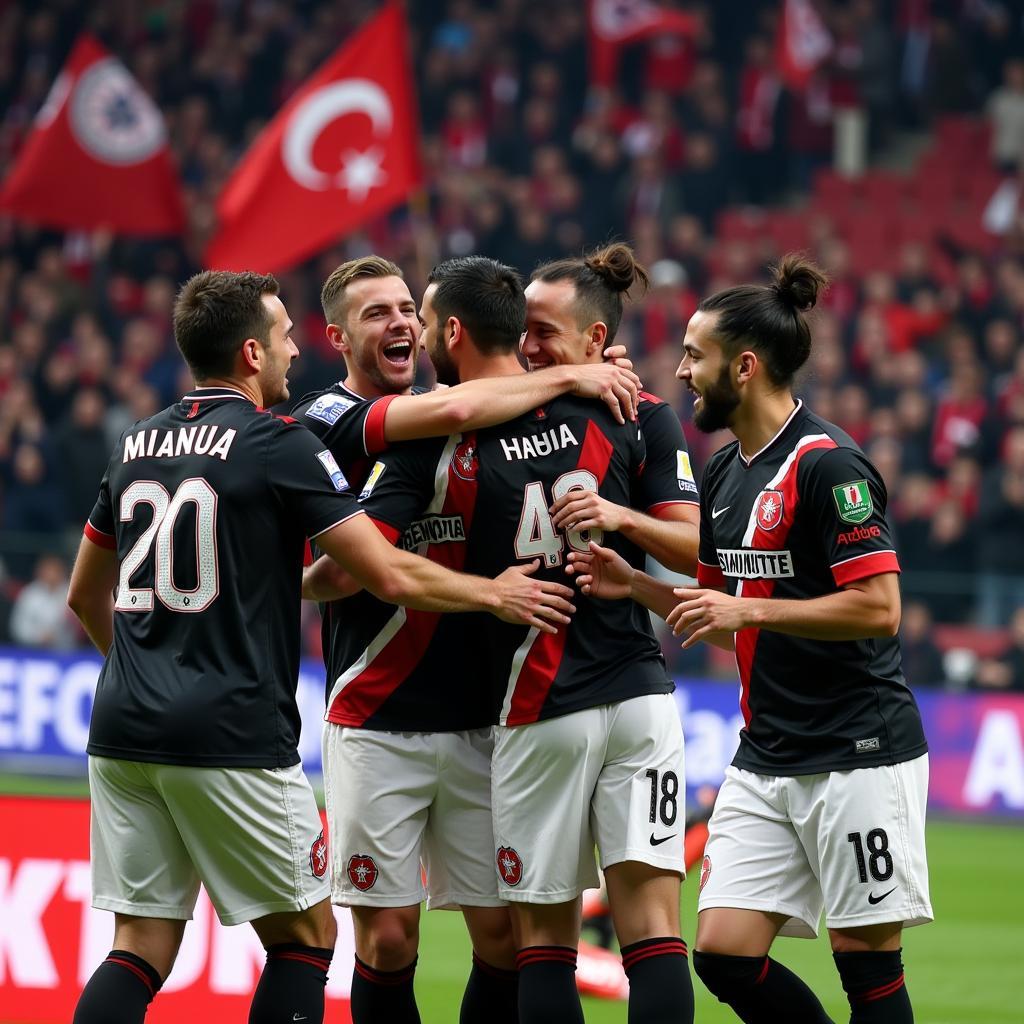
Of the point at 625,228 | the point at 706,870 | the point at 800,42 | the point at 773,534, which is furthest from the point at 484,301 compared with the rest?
the point at 800,42

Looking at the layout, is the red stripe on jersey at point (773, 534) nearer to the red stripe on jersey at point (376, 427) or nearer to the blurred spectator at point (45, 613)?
the red stripe on jersey at point (376, 427)

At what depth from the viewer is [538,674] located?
512 centimetres

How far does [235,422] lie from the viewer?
4.94 m

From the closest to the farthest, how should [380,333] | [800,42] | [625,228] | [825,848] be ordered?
[825,848] < [380,333] < [625,228] < [800,42]

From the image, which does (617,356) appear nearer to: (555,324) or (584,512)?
(555,324)

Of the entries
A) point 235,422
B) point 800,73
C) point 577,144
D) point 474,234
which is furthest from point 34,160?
point 235,422

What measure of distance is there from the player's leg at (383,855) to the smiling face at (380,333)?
3.76 feet

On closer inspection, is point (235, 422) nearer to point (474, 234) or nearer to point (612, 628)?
point (612, 628)

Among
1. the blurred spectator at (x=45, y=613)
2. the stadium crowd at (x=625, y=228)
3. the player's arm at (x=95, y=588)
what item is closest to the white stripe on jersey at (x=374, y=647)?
the player's arm at (x=95, y=588)

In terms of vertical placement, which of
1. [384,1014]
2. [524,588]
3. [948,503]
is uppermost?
[948,503]

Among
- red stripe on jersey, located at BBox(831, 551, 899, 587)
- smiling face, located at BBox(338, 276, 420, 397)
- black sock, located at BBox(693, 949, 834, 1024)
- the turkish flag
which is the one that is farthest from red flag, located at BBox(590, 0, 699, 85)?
black sock, located at BBox(693, 949, 834, 1024)

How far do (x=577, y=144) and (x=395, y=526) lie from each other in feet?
50.9

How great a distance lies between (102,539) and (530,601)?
4.19ft

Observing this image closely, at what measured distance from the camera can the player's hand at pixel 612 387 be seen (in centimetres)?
520
